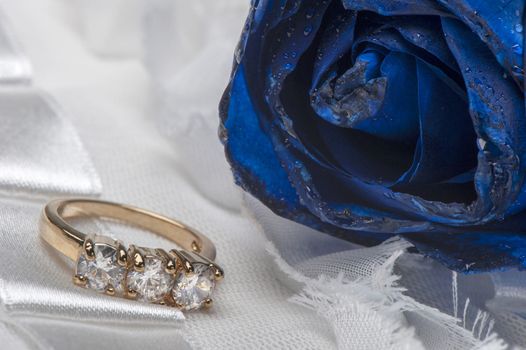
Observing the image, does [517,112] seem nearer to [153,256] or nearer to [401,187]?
[401,187]

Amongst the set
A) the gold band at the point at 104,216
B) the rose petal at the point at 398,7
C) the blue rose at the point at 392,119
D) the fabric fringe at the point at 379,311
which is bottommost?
the gold band at the point at 104,216

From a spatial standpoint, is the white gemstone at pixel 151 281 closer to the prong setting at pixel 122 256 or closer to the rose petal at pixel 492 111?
the prong setting at pixel 122 256

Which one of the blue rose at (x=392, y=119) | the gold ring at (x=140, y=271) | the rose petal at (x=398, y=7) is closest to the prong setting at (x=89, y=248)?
the gold ring at (x=140, y=271)

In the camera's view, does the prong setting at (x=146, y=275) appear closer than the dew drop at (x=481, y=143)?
No

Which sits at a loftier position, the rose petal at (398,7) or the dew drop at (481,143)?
the rose petal at (398,7)

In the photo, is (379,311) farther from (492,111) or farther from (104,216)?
(104,216)

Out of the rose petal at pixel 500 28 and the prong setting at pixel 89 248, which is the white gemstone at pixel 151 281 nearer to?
the prong setting at pixel 89 248

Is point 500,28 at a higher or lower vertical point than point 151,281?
higher

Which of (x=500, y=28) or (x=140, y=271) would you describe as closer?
(x=500, y=28)

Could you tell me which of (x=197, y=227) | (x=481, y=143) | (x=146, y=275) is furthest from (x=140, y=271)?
(x=481, y=143)
